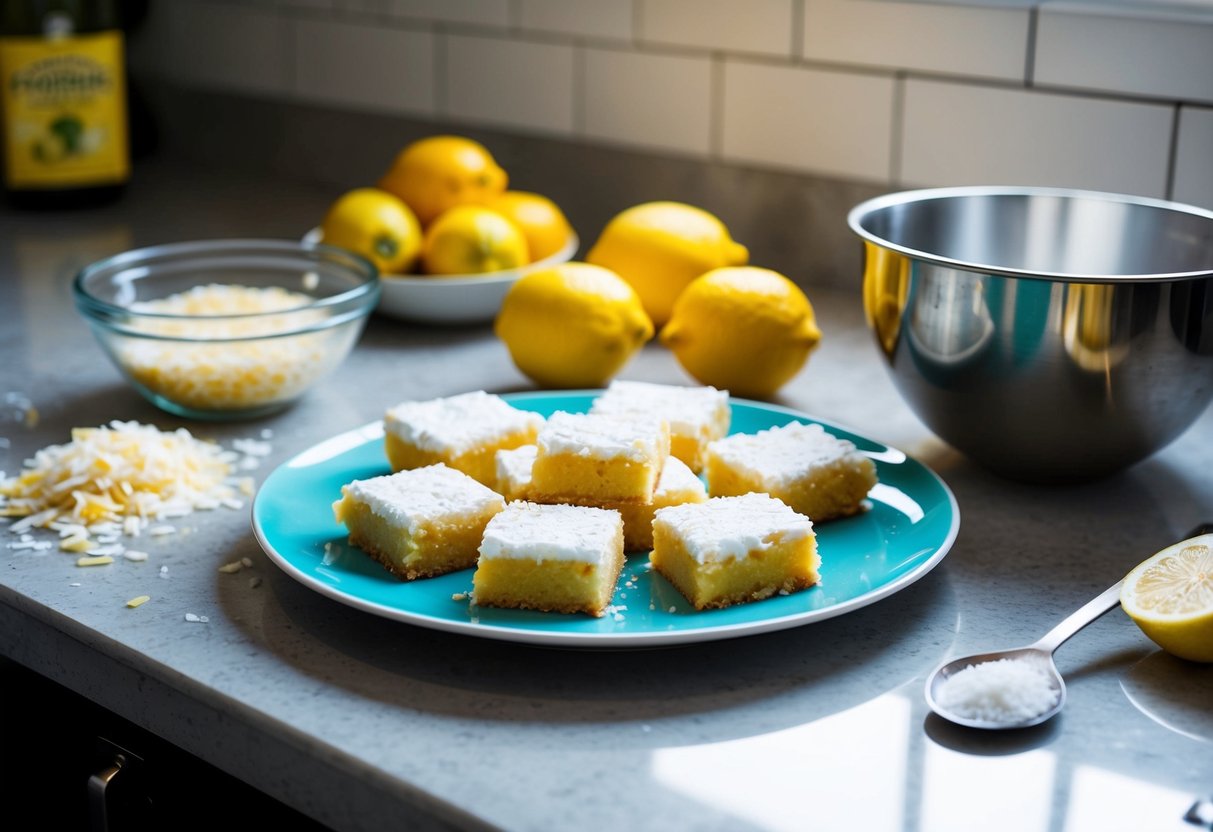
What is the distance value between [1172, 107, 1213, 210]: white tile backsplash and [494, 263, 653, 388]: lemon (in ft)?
1.68

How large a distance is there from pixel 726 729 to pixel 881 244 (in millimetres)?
437

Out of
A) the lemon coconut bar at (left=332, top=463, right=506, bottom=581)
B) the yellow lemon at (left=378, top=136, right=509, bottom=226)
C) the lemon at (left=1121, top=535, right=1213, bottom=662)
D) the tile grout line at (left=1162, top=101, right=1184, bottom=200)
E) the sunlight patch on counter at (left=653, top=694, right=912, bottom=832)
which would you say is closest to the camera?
the sunlight patch on counter at (left=653, top=694, right=912, bottom=832)

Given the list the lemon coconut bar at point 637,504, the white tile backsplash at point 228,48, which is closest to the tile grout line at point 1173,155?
the lemon coconut bar at point 637,504

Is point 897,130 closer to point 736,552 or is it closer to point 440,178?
point 440,178

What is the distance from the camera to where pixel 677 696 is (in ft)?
2.51

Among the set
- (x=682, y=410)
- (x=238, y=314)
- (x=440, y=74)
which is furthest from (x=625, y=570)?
(x=440, y=74)

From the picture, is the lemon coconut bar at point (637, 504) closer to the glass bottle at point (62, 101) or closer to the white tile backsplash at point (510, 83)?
→ the white tile backsplash at point (510, 83)

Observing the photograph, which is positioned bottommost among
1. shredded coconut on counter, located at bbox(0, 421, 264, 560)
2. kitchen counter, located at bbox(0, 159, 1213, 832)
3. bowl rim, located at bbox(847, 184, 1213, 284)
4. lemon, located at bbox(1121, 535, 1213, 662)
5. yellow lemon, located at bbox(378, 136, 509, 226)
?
kitchen counter, located at bbox(0, 159, 1213, 832)

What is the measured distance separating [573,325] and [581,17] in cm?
58

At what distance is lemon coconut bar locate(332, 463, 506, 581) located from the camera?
864 millimetres

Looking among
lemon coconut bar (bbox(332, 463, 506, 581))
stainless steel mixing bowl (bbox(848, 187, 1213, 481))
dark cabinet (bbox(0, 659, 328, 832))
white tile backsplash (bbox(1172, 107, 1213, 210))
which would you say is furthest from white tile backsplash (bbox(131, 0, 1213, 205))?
dark cabinet (bbox(0, 659, 328, 832))

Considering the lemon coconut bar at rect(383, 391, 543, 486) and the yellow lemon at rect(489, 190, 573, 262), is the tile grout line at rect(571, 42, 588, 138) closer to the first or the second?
the yellow lemon at rect(489, 190, 573, 262)

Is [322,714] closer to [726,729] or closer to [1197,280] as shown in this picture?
[726,729]

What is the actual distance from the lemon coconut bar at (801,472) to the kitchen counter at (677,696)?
0.28 ft
